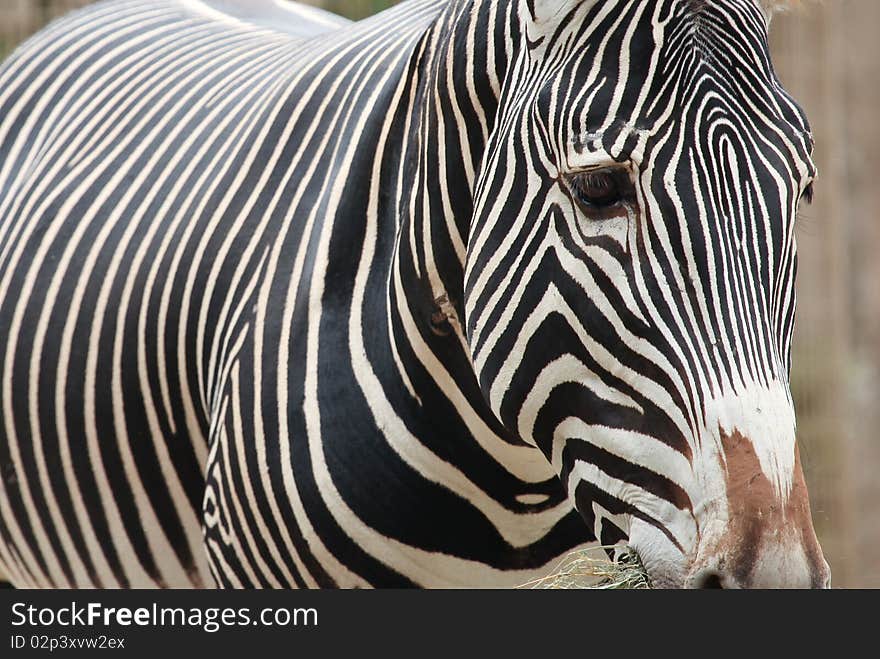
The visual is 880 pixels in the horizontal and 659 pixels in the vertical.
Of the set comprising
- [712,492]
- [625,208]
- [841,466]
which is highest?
[625,208]

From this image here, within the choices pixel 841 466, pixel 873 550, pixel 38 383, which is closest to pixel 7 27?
pixel 38 383

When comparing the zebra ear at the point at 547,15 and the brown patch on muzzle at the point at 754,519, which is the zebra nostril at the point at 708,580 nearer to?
the brown patch on muzzle at the point at 754,519

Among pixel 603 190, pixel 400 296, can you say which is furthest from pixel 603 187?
pixel 400 296

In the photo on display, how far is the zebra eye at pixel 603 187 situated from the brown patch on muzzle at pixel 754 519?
31 centimetres

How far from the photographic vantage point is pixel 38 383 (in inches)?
98.3

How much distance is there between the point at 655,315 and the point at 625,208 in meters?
0.13

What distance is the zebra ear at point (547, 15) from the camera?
1537mm

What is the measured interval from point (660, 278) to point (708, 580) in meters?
0.34

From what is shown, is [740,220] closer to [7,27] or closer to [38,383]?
[38,383]

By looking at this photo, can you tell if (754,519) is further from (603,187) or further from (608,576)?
(603,187)

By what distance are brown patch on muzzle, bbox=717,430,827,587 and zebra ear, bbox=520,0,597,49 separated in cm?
57

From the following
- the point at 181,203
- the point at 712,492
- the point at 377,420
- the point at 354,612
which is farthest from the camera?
the point at 181,203

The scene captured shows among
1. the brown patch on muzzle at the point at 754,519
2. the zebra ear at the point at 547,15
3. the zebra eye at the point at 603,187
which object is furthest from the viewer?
the zebra ear at the point at 547,15

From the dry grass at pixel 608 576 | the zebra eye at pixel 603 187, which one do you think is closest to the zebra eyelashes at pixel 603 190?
the zebra eye at pixel 603 187
